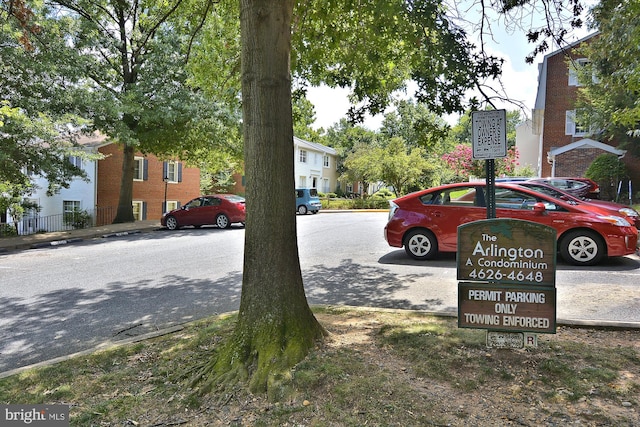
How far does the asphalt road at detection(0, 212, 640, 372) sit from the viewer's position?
17.1ft

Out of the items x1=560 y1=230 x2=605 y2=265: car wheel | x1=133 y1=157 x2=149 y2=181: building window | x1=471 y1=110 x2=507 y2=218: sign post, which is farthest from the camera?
x1=133 y1=157 x2=149 y2=181: building window

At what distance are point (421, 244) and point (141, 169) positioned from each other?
21.8 m

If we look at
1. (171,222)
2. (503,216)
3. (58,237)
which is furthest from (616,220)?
(58,237)

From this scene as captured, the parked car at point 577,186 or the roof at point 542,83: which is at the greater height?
the roof at point 542,83

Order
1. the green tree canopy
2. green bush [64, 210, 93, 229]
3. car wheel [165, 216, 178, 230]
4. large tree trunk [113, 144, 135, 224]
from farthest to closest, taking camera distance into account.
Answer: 1. green bush [64, 210, 93, 229]
2. large tree trunk [113, 144, 135, 224]
3. car wheel [165, 216, 178, 230]
4. the green tree canopy

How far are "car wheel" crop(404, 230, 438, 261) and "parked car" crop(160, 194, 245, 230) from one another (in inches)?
395

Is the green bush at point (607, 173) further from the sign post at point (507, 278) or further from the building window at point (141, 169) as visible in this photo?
the building window at point (141, 169)

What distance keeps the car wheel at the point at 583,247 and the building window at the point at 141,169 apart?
23.7 meters

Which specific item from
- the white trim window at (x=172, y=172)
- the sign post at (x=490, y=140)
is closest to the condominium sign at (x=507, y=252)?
the sign post at (x=490, y=140)

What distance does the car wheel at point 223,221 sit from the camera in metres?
18.2

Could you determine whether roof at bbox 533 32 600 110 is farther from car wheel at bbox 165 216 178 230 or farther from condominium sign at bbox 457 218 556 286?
condominium sign at bbox 457 218 556 286

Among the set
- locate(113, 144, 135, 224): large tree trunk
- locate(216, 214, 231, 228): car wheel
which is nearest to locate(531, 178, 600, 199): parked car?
locate(216, 214, 231, 228): car wheel

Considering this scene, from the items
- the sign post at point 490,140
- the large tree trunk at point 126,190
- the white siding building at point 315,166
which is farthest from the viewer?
the white siding building at point 315,166

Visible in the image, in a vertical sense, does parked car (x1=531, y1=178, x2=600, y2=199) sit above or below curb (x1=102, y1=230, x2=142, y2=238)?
above
